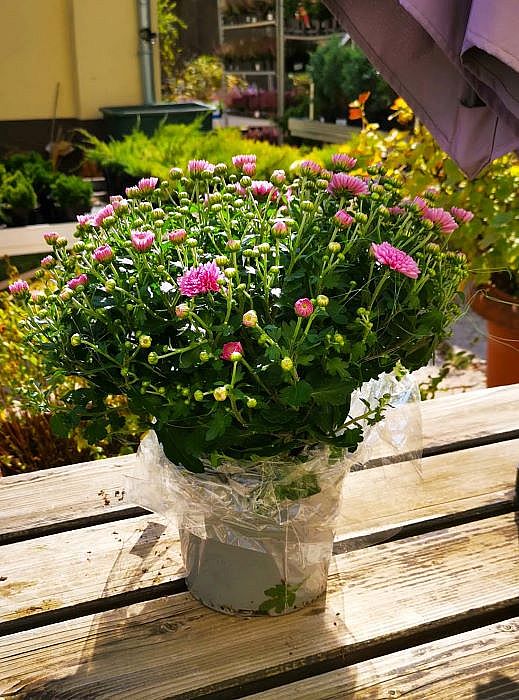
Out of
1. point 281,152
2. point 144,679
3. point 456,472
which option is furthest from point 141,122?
point 144,679

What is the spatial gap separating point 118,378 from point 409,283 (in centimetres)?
33

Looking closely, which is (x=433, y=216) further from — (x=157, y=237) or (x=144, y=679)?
(x=144, y=679)

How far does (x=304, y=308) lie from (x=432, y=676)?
0.42 meters

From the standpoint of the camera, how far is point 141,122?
18.9 feet

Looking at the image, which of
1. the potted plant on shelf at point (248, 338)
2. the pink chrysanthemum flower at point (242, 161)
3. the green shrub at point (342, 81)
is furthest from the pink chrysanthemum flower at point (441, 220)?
the green shrub at point (342, 81)

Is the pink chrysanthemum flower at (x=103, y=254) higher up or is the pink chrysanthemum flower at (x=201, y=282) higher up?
the pink chrysanthemum flower at (x=103, y=254)

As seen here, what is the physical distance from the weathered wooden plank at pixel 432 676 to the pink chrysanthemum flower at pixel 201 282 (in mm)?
420

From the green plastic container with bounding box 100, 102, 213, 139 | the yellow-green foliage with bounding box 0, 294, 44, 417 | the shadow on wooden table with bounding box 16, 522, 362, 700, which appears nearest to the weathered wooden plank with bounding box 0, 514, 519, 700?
the shadow on wooden table with bounding box 16, 522, 362, 700

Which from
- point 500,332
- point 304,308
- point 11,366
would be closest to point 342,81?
point 500,332

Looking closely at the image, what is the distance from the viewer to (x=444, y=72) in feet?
3.92

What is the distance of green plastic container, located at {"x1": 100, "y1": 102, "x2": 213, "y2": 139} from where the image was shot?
5762mm

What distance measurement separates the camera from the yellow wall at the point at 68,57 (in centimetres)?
577

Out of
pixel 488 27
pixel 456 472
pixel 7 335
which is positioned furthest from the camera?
pixel 7 335

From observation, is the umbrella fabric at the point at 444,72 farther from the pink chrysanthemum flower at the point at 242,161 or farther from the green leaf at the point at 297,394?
the green leaf at the point at 297,394
